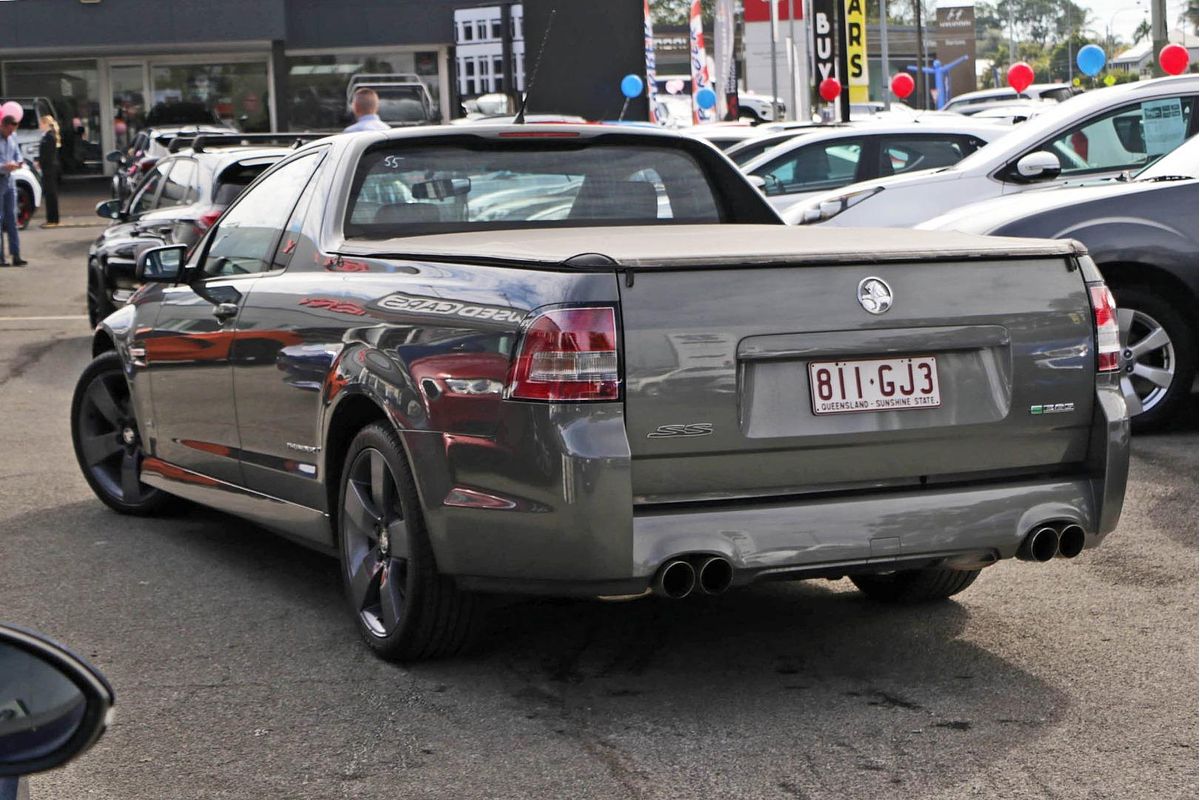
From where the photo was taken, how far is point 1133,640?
5.03 metres

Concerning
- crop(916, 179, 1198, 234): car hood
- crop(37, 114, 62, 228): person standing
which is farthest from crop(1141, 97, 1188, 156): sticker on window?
crop(37, 114, 62, 228): person standing

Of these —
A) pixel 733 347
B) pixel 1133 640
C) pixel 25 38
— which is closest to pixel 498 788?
pixel 733 347

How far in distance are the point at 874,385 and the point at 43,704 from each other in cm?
324

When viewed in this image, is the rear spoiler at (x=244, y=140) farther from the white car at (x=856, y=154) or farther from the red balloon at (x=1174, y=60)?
the red balloon at (x=1174, y=60)

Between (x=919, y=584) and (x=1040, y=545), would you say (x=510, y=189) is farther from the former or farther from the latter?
(x=1040, y=545)

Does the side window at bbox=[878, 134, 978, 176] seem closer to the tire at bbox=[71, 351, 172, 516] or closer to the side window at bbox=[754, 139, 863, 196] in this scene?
the side window at bbox=[754, 139, 863, 196]

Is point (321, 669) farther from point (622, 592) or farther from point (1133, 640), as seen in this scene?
point (1133, 640)

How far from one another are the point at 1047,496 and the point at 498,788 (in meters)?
1.71

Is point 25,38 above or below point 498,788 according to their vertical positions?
above

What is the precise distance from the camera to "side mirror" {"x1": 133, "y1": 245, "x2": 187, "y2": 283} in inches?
251

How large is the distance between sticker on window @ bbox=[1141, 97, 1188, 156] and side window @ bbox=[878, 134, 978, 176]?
140 inches

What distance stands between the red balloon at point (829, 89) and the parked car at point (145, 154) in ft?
26.9

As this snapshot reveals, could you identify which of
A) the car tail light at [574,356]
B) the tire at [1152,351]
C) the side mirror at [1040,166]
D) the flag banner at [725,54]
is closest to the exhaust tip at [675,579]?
the car tail light at [574,356]

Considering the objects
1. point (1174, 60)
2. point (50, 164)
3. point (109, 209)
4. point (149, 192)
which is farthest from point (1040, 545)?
point (50, 164)
